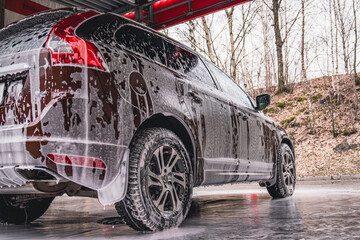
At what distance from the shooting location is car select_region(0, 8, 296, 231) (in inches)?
A: 101

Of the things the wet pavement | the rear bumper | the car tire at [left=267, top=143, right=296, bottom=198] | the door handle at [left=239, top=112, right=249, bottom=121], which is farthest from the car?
the car tire at [left=267, top=143, right=296, bottom=198]

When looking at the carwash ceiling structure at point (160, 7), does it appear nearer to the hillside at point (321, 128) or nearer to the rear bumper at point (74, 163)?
the hillside at point (321, 128)

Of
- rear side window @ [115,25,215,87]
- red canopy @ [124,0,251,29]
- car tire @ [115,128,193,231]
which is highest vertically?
red canopy @ [124,0,251,29]

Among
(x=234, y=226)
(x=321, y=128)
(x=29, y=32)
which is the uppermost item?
(x=29, y=32)

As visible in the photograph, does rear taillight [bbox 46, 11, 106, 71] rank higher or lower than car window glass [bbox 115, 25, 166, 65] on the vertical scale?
lower

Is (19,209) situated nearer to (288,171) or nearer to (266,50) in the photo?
(288,171)

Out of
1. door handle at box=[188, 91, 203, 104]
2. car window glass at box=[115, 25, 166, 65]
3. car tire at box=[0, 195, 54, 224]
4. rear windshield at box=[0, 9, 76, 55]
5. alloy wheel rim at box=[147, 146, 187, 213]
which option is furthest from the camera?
car tire at box=[0, 195, 54, 224]

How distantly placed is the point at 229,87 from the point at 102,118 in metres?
2.69

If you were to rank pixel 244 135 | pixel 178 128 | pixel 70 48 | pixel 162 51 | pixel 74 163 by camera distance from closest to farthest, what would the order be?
1. pixel 74 163
2. pixel 70 48
3. pixel 178 128
4. pixel 162 51
5. pixel 244 135

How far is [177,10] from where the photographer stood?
1029 cm

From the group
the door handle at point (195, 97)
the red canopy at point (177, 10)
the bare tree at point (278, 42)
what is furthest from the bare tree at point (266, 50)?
the door handle at point (195, 97)

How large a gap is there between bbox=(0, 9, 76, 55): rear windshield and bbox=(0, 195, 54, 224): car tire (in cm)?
155

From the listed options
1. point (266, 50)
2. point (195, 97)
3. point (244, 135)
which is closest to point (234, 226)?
point (195, 97)

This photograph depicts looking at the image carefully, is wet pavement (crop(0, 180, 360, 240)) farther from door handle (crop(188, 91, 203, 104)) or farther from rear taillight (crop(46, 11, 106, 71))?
rear taillight (crop(46, 11, 106, 71))
